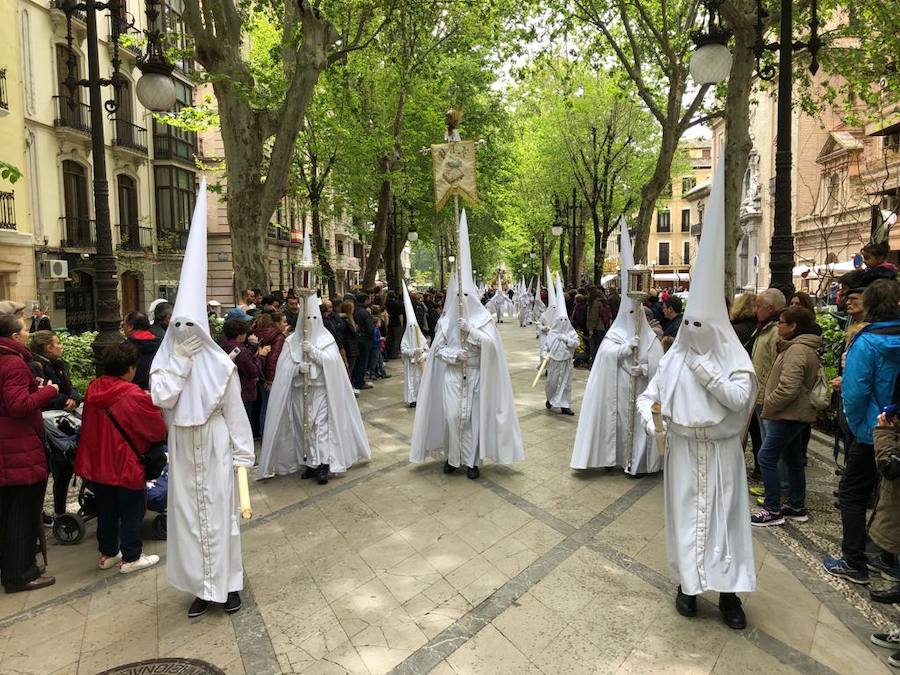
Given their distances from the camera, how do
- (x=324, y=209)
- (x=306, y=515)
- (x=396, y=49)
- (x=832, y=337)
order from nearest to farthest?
(x=306, y=515), (x=832, y=337), (x=396, y=49), (x=324, y=209)

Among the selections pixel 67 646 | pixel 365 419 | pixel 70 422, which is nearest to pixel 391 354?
pixel 365 419

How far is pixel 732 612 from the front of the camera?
3730 millimetres

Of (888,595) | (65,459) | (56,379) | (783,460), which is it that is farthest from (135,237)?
(888,595)

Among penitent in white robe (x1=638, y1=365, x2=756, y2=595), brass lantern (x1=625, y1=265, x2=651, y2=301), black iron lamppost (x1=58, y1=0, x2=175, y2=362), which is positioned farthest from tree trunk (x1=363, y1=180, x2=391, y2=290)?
penitent in white robe (x1=638, y1=365, x2=756, y2=595)

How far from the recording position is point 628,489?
6.27m

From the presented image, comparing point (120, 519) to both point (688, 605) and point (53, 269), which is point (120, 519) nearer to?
point (688, 605)

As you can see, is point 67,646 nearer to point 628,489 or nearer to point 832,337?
point 628,489

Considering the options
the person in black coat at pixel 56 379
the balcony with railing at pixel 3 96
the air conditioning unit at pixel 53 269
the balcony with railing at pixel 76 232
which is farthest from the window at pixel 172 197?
the person in black coat at pixel 56 379

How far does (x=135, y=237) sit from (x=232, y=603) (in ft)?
80.2

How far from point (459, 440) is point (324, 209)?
2051 centimetres

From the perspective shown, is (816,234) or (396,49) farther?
(816,234)

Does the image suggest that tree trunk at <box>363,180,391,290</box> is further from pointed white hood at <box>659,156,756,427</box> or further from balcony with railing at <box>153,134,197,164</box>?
pointed white hood at <box>659,156,756,427</box>

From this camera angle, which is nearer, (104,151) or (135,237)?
(104,151)

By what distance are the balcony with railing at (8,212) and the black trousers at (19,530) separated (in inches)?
671
